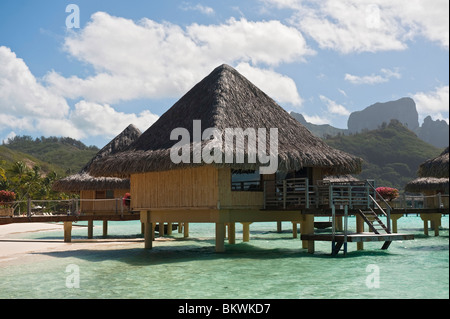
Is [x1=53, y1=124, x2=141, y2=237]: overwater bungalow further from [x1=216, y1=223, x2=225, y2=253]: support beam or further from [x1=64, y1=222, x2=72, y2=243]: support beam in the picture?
[x1=216, y1=223, x2=225, y2=253]: support beam

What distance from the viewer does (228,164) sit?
51.1 feet

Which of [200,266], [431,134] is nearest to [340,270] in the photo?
[200,266]

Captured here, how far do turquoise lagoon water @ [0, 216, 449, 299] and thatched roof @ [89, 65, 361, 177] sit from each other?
2.90m

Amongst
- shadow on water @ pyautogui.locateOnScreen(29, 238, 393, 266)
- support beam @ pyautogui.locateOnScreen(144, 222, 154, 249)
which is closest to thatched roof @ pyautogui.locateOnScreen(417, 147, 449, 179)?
shadow on water @ pyautogui.locateOnScreen(29, 238, 393, 266)

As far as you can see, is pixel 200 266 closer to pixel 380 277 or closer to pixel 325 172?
pixel 380 277

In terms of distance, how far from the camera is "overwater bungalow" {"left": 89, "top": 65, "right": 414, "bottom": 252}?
52.6ft

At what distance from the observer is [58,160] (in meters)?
107

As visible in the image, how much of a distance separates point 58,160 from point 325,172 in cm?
9491

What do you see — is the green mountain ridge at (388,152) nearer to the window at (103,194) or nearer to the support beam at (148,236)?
the window at (103,194)

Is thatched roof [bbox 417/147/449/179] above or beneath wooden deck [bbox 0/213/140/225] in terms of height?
above

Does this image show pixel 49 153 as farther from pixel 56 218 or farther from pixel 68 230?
pixel 56 218

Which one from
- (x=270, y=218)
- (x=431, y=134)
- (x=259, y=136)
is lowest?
(x=270, y=218)

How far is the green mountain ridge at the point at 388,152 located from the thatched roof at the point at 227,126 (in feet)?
291

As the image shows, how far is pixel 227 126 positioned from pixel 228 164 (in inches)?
64.2
